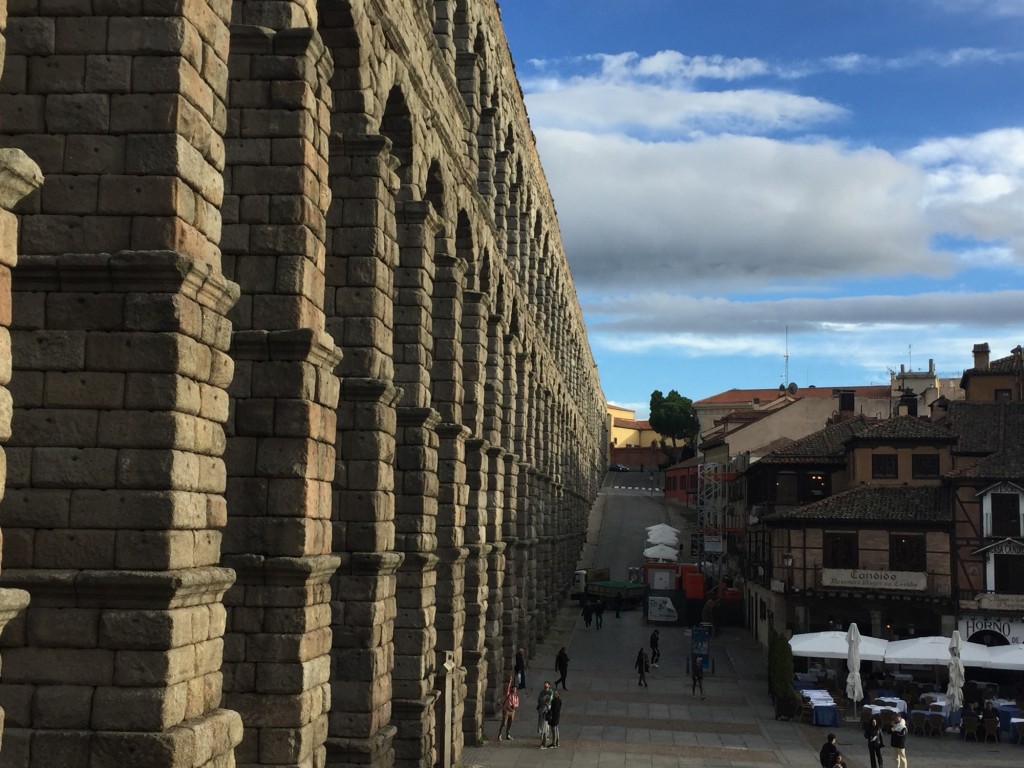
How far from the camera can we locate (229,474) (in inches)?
568

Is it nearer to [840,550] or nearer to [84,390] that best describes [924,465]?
[840,550]

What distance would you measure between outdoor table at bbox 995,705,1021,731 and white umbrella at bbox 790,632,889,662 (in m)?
3.36

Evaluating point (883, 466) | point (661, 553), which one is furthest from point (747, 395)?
point (883, 466)

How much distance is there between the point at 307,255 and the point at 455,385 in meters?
10.7

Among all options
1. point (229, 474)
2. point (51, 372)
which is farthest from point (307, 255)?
point (51, 372)

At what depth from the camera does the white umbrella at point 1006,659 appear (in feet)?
110

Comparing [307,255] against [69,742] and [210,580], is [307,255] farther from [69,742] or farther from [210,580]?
[69,742]

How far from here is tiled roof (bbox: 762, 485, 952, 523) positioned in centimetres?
4438

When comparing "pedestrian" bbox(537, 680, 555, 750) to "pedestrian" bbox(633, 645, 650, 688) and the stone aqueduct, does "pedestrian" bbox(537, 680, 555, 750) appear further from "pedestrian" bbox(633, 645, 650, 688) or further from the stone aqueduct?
"pedestrian" bbox(633, 645, 650, 688)

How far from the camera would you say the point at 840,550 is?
45344 mm

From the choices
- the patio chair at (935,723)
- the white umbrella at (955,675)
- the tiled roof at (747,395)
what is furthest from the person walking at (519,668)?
the tiled roof at (747,395)

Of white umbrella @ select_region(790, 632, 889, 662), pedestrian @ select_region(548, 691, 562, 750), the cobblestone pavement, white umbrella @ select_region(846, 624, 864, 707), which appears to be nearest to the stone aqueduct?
pedestrian @ select_region(548, 691, 562, 750)

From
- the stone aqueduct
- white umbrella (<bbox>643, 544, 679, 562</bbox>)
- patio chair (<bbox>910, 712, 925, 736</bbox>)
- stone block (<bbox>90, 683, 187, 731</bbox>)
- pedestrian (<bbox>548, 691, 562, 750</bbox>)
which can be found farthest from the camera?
white umbrella (<bbox>643, 544, 679, 562</bbox>)

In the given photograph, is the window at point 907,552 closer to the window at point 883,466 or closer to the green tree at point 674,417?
the window at point 883,466
